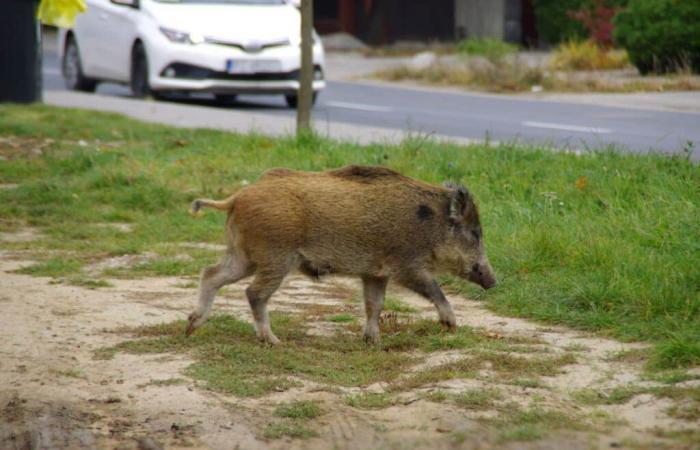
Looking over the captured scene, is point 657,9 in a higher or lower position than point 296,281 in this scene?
higher

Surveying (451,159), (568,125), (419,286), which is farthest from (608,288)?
(568,125)

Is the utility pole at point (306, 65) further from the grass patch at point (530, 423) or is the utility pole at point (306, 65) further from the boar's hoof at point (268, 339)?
the grass patch at point (530, 423)

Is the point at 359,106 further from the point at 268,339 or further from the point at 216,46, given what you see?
the point at 268,339

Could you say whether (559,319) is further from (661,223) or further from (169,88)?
(169,88)

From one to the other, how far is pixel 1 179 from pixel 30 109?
187 inches

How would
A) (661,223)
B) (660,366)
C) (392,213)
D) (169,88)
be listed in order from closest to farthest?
(660,366) < (392,213) < (661,223) < (169,88)

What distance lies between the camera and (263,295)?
651cm

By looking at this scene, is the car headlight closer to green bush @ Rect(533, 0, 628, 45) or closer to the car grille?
the car grille

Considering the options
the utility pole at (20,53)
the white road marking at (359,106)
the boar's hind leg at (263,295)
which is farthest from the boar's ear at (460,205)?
the white road marking at (359,106)

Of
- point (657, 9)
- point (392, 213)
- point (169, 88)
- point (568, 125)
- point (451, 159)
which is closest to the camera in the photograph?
point (392, 213)

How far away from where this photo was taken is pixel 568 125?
50.8 feet

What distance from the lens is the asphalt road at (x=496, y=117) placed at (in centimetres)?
1352

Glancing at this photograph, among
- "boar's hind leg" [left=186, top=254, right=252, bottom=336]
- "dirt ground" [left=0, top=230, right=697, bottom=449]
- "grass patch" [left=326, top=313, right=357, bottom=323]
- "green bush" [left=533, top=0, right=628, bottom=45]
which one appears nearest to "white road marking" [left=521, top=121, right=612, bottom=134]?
"grass patch" [left=326, top=313, right=357, bottom=323]

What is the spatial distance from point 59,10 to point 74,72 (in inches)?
723
